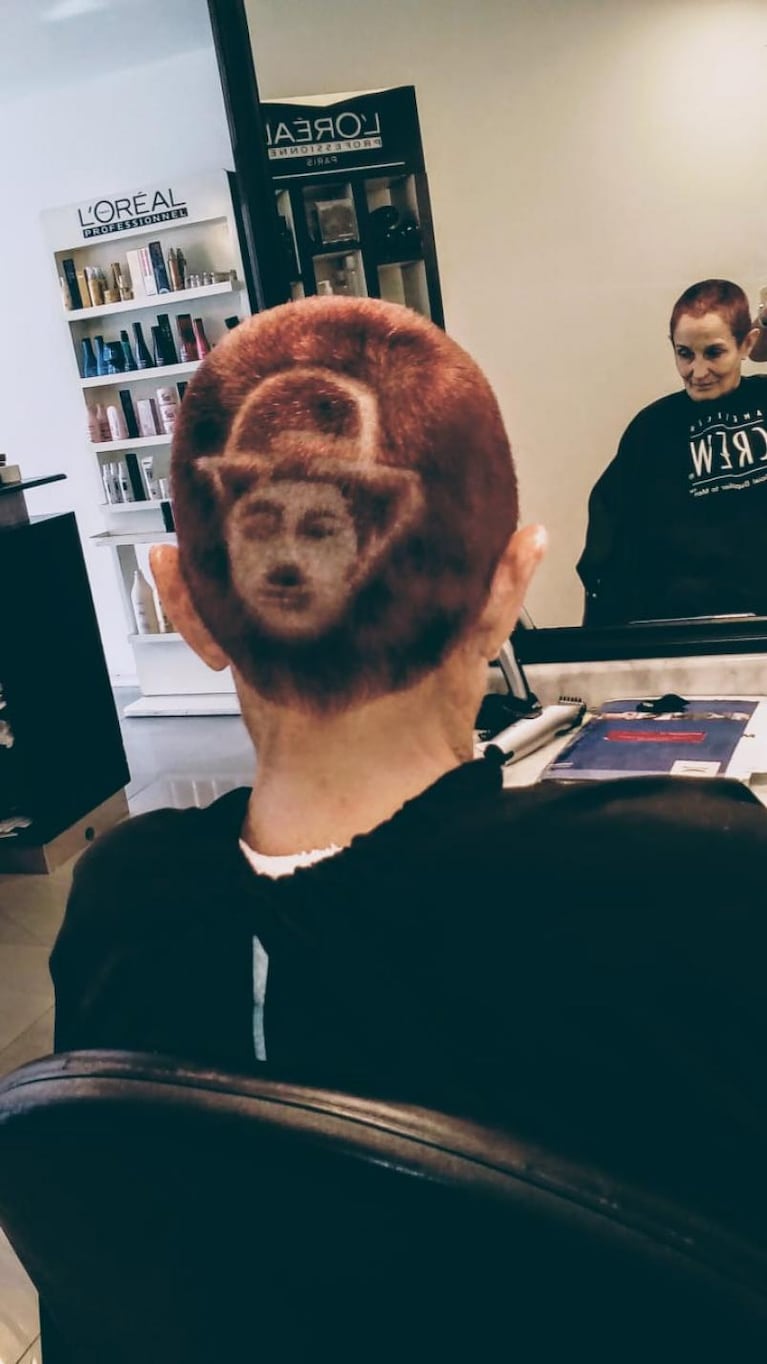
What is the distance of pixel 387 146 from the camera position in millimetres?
2277

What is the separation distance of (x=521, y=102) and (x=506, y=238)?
0.86 feet

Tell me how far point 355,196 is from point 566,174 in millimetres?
514

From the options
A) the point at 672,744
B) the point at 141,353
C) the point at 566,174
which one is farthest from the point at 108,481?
the point at 672,744

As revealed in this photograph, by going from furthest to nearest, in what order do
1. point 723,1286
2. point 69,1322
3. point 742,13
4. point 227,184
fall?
point 227,184 < point 742,13 < point 69,1322 < point 723,1286

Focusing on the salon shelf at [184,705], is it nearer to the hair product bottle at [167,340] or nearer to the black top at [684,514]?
the hair product bottle at [167,340]

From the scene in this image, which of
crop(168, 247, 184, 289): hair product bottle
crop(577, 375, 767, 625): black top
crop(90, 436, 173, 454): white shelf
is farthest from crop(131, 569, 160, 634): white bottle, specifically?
crop(577, 375, 767, 625): black top

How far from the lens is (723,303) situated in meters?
2.09

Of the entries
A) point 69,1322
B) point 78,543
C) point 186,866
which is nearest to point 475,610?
point 186,866

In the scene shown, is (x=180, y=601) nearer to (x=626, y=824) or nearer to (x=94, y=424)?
(x=626, y=824)

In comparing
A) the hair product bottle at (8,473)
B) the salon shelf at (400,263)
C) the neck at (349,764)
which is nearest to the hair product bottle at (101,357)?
the hair product bottle at (8,473)

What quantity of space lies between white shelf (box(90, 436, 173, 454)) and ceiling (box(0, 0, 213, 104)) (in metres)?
Result: 1.41

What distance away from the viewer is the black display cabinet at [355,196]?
2.28 meters

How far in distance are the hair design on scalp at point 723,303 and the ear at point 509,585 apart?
1.62 m

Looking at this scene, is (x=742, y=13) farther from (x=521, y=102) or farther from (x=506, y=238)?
(x=506, y=238)
